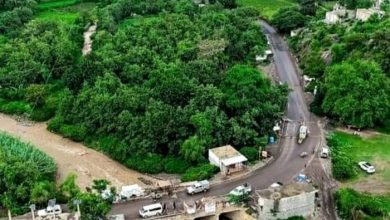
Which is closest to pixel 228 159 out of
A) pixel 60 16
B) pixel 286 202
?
pixel 286 202

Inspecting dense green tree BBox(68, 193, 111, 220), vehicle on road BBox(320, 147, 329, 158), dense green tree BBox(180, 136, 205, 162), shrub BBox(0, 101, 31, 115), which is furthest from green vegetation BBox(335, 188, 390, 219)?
shrub BBox(0, 101, 31, 115)

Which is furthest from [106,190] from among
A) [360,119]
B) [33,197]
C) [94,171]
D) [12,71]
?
[12,71]

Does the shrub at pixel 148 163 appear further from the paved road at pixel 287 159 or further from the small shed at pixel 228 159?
the paved road at pixel 287 159

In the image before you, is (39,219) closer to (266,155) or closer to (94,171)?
(94,171)

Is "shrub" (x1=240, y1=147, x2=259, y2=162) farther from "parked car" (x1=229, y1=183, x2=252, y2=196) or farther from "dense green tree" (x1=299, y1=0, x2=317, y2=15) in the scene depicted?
"dense green tree" (x1=299, y1=0, x2=317, y2=15)

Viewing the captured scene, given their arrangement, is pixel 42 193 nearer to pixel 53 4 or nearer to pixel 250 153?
pixel 250 153

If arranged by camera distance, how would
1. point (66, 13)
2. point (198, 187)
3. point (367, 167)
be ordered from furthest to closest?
point (66, 13), point (367, 167), point (198, 187)

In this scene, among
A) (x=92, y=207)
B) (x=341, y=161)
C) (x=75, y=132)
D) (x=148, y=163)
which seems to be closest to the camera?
(x=92, y=207)
